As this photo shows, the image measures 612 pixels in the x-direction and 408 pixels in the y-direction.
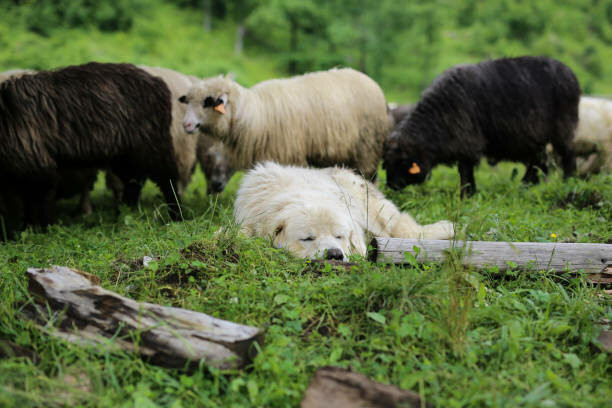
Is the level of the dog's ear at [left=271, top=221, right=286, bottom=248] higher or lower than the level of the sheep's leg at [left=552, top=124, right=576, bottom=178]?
lower

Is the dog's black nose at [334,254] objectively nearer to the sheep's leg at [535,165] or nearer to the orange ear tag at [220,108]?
the orange ear tag at [220,108]

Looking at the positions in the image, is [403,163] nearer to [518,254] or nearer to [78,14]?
[518,254]

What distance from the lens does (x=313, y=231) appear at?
153 inches

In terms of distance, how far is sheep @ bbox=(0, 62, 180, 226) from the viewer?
552cm

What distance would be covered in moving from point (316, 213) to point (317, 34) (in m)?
33.8

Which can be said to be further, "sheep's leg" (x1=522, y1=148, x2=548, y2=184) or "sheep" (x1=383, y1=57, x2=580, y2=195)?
"sheep's leg" (x1=522, y1=148, x2=548, y2=184)

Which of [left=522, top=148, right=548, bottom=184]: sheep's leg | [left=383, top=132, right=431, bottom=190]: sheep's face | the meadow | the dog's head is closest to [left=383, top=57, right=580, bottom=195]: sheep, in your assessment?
[left=383, top=132, right=431, bottom=190]: sheep's face

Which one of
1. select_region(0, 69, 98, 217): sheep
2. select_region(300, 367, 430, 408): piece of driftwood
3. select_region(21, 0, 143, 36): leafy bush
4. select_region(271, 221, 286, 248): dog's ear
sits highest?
select_region(21, 0, 143, 36): leafy bush

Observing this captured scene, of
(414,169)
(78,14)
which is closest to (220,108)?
(414,169)

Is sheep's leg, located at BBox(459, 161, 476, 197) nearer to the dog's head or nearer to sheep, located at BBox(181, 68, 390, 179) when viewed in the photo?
sheep, located at BBox(181, 68, 390, 179)

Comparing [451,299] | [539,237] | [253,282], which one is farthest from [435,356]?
[539,237]

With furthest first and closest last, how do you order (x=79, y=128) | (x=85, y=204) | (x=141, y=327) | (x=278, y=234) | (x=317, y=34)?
1. (x=317, y=34)
2. (x=85, y=204)
3. (x=79, y=128)
4. (x=278, y=234)
5. (x=141, y=327)

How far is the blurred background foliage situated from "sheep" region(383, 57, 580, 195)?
20229mm

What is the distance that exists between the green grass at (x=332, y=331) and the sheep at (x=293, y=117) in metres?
2.49
